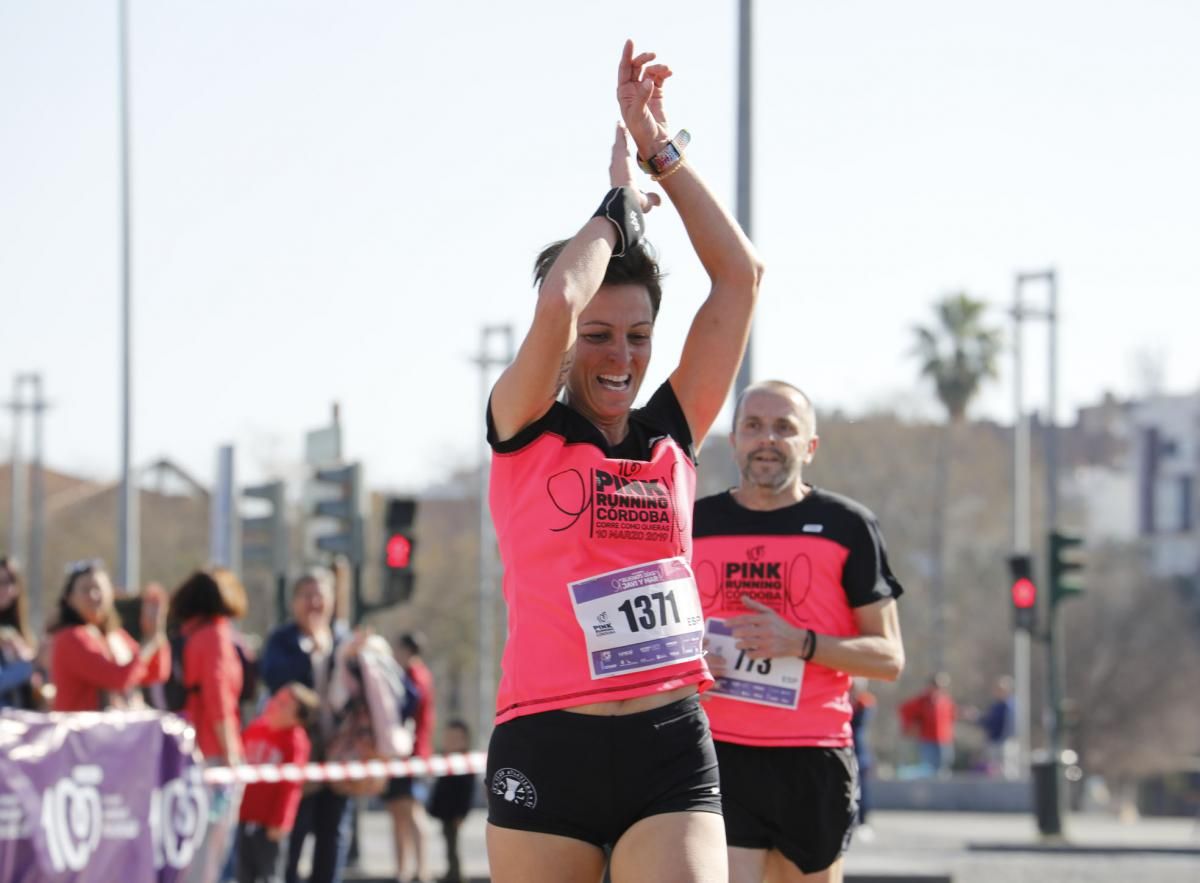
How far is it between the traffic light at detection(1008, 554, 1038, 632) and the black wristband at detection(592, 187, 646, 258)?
19.4 m

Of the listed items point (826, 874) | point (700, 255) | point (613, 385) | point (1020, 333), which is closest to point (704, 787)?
point (613, 385)

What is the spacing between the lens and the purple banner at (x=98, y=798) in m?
8.93

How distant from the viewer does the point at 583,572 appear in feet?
15.2

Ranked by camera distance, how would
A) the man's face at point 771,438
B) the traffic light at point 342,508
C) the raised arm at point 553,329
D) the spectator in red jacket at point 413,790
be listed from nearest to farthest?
1. the raised arm at point 553,329
2. the man's face at point 771,438
3. the spectator in red jacket at point 413,790
4. the traffic light at point 342,508

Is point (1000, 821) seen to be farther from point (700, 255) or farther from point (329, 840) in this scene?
point (700, 255)

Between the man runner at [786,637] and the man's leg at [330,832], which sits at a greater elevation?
the man runner at [786,637]

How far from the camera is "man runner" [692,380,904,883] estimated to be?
21.7 ft

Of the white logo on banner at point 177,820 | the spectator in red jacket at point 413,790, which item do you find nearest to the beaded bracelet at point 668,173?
the white logo on banner at point 177,820

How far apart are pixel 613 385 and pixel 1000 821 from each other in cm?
2666

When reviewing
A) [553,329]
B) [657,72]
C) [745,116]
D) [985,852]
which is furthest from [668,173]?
[985,852]

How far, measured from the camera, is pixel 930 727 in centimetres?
3002

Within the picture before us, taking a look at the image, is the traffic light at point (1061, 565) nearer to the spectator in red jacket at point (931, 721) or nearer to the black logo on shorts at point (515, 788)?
the spectator in red jacket at point (931, 721)

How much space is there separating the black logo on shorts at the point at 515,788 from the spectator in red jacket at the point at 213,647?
6866 millimetres

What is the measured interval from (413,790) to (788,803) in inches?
343
